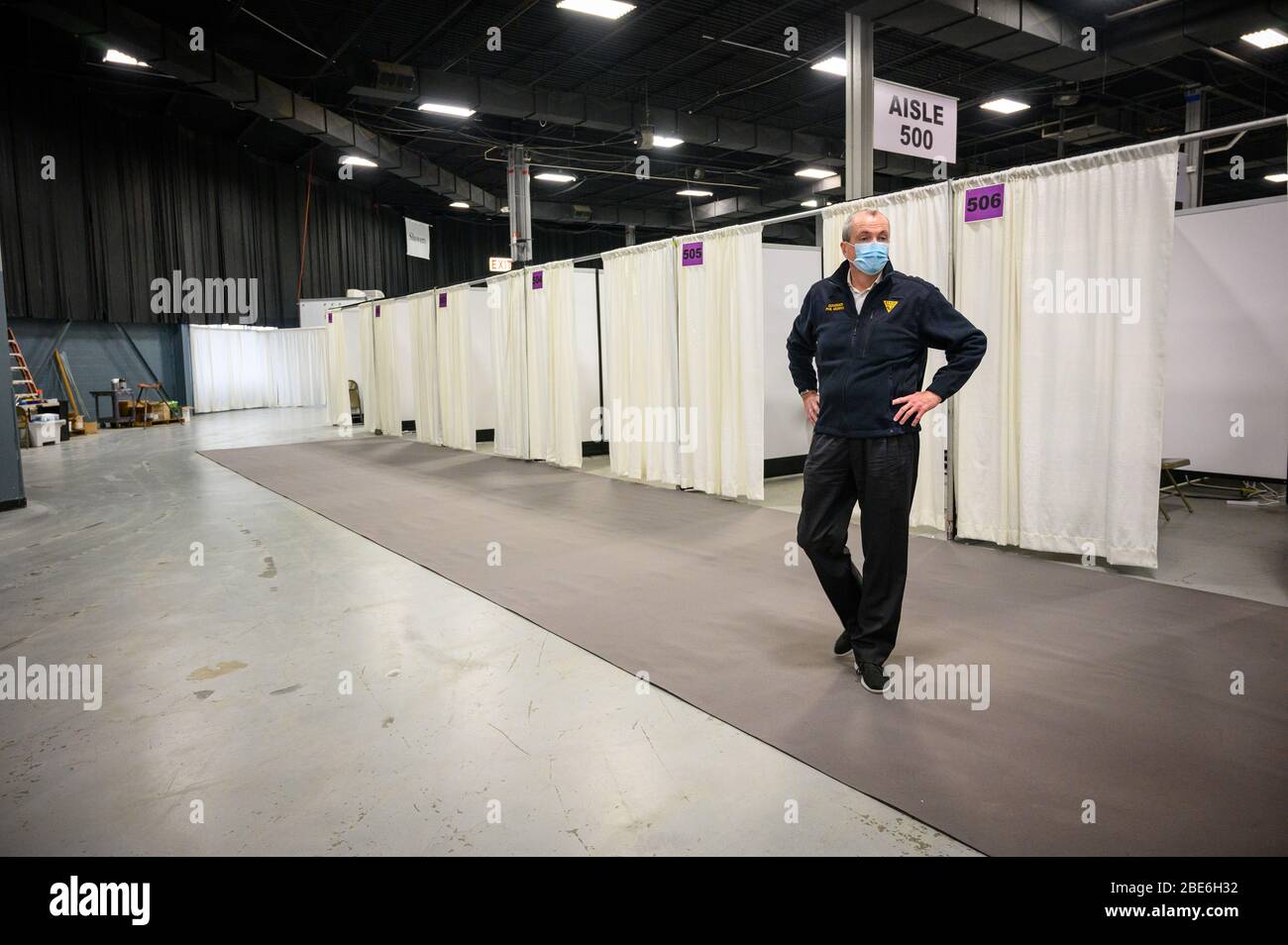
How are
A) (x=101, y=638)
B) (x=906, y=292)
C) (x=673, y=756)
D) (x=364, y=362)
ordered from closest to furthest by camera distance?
(x=673, y=756) < (x=906, y=292) < (x=101, y=638) < (x=364, y=362)

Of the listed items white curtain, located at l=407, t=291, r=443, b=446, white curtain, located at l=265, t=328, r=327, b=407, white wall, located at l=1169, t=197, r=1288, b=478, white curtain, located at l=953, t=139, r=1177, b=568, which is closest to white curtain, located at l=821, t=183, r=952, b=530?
white curtain, located at l=953, t=139, r=1177, b=568

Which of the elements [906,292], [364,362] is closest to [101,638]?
[906,292]

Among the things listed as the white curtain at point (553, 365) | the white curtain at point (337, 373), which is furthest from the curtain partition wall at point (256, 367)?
the white curtain at point (553, 365)

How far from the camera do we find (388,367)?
12.3 metres

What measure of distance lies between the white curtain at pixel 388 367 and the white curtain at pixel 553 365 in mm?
4056

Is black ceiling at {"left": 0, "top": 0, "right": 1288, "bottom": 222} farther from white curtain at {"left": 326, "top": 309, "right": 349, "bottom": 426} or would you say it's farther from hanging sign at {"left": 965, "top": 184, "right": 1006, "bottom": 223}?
hanging sign at {"left": 965, "top": 184, "right": 1006, "bottom": 223}

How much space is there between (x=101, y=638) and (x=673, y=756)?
2651 millimetres

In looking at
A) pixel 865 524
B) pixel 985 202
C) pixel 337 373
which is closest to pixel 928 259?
pixel 985 202

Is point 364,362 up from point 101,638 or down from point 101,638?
up

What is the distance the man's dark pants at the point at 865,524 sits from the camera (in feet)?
8.50

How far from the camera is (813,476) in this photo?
2.73 meters

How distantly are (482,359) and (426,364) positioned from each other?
82cm

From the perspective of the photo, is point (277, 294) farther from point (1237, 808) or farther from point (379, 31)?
point (1237, 808)

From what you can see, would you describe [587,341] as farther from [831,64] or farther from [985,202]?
[985,202]
